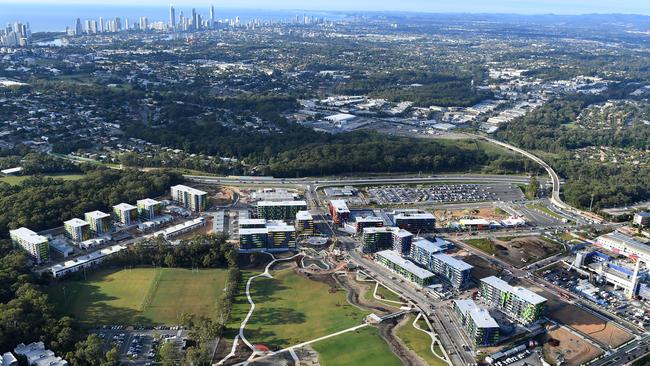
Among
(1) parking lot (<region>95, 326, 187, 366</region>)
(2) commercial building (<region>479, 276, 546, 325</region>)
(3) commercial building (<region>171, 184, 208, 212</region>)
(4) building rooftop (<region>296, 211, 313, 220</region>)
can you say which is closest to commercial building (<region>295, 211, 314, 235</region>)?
(4) building rooftop (<region>296, 211, 313, 220</region>)

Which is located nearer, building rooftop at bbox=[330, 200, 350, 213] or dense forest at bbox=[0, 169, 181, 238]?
dense forest at bbox=[0, 169, 181, 238]

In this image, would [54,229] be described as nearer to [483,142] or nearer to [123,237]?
[123,237]

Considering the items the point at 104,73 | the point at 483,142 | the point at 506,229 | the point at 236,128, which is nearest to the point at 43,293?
the point at 506,229

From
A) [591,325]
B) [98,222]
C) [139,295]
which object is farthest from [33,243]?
[591,325]

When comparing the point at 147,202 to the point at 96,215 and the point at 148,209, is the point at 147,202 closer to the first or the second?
the point at 148,209

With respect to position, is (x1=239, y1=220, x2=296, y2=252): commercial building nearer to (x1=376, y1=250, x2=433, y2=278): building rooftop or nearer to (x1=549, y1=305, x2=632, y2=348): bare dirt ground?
(x1=376, y1=250, x2=433, y2=278): building rooftop
